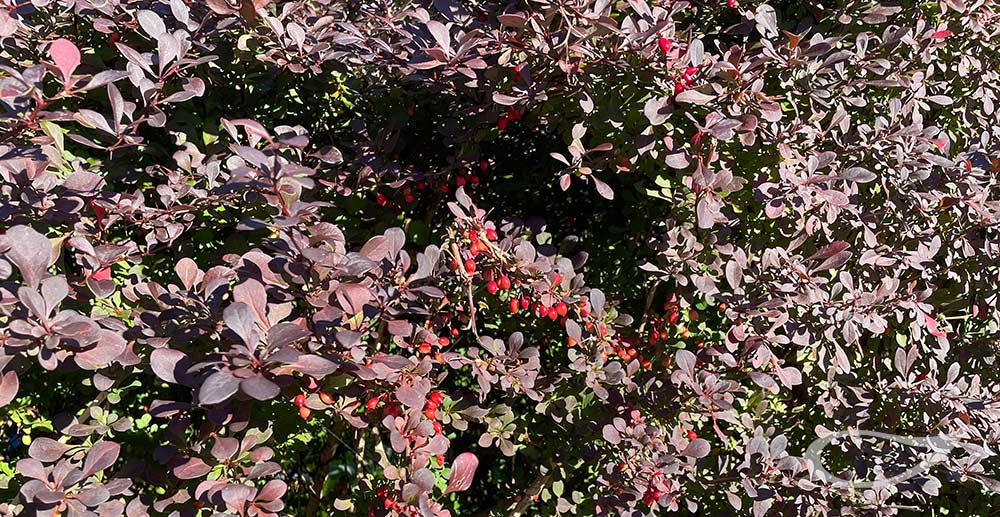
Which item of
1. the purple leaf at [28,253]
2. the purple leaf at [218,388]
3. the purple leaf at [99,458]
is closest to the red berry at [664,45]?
the purple leaf at [218,388]

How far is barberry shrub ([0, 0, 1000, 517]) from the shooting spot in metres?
1.47

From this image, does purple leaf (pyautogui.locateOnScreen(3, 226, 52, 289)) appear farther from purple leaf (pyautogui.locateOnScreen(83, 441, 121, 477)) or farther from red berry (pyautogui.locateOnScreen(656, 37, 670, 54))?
red berry (pyautogui.locateOnScreen(656, 37, 670, 54))

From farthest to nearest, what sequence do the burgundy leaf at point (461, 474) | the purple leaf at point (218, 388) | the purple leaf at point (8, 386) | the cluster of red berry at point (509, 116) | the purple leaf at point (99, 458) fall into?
the cluster of red berry at point (509, 116), the burgundy leaf at point (461, 474), the purple leaf at point (99, 458), the purple leaf at point (8, 386), the purple leaf at point (218, 388)

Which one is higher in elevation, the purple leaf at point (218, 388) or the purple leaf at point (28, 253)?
the purple leaf at point (28, 253)

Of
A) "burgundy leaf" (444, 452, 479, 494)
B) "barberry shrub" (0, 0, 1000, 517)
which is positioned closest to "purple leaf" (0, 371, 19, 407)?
"barberry shrub" (0, 0, 1000, 517)

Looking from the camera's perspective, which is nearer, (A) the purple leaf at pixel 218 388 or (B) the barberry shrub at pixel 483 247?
(A) the purple leaf at pixel 218 388

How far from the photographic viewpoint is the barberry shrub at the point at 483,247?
1.47 m

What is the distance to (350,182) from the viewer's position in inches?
88.0

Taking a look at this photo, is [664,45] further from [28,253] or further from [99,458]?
[99,458]

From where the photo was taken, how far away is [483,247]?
5.95 ft

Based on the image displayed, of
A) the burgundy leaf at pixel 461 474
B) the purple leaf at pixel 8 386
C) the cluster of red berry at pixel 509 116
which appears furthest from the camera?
the cluster of red berry at pixel 509 116

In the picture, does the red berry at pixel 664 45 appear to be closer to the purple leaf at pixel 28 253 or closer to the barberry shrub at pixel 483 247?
the barberry shrub at pixel 483 247

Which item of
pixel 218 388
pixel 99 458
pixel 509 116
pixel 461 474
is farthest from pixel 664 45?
pixel 99 458

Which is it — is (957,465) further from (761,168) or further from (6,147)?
(6,147)
